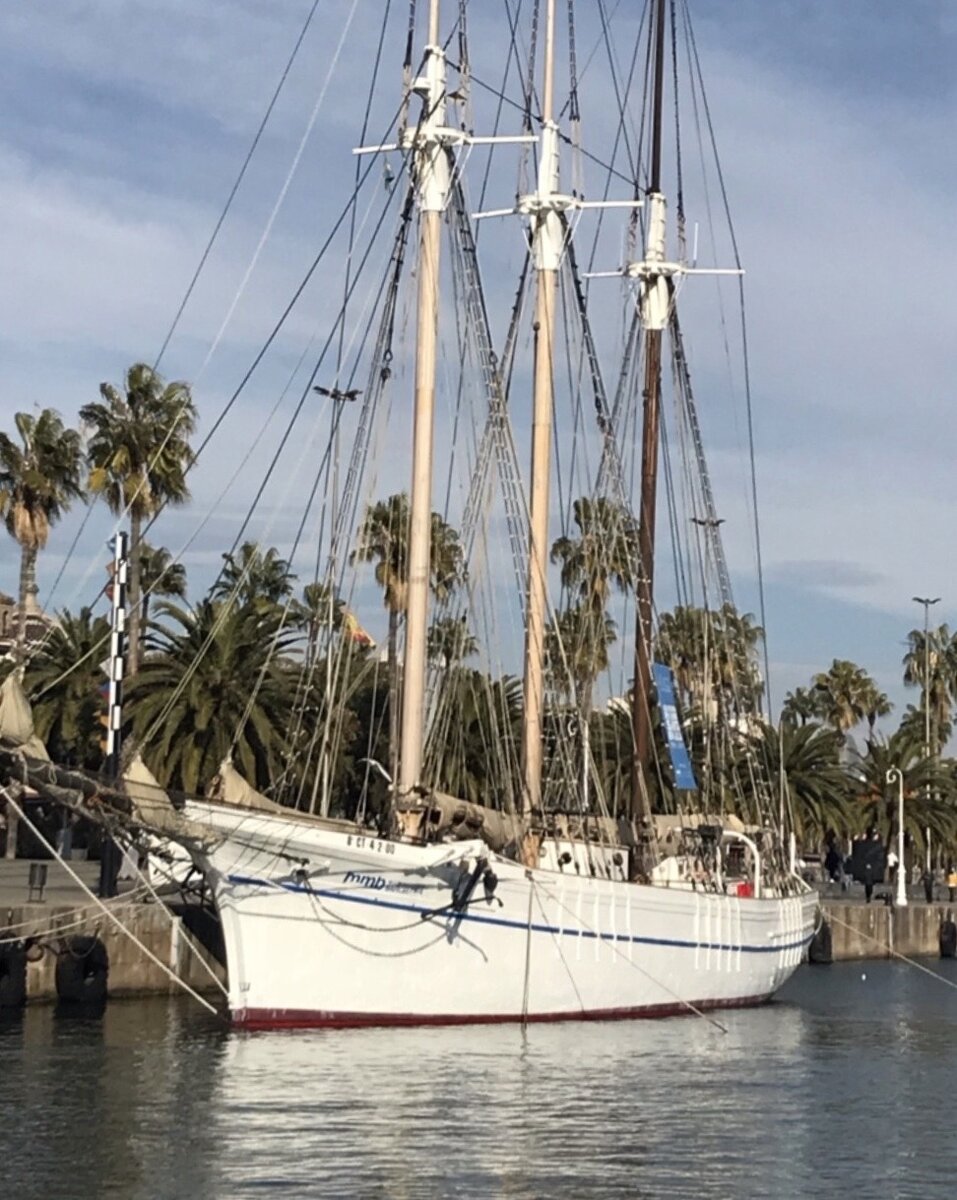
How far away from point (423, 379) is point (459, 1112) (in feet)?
57.7

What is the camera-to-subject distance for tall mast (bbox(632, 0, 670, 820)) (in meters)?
55.9

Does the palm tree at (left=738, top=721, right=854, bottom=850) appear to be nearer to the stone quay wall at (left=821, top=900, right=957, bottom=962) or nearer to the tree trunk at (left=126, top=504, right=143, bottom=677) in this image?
the stone quay wall at (left=821, top=900, right=957, bottom=962)

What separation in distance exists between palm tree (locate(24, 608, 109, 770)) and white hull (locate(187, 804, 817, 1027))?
2754 centimetres

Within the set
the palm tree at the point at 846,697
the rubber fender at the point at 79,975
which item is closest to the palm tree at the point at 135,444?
the rubber fender at the point at 79,975

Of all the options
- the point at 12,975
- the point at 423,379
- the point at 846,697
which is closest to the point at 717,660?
the point at 423,379

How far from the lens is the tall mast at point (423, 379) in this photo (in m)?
40.9

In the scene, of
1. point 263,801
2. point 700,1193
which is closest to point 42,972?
point 263,801

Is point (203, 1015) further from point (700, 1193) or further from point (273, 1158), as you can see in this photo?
point (700, 1193)

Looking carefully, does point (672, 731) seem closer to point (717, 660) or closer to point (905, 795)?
point (717, 660)

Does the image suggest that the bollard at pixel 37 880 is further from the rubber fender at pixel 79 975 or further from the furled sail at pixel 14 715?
the furled sail at pixel 14 715

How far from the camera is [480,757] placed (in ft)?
238

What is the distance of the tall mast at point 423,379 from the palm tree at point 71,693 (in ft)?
83.2

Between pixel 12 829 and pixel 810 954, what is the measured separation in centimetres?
3108

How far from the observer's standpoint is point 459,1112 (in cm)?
3062
